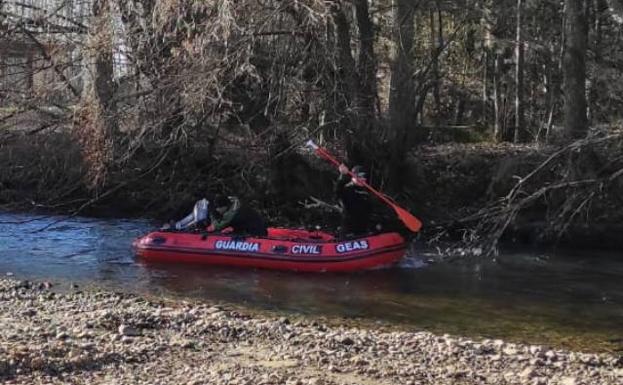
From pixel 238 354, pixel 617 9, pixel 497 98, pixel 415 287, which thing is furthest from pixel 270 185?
pixel 238 354

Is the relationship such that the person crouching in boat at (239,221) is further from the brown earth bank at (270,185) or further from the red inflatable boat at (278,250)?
the brown earth bank at (270,185)

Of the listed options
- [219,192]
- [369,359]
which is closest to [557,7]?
[219,192]

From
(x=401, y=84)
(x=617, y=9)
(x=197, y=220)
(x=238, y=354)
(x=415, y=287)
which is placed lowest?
(x=415, y=287)

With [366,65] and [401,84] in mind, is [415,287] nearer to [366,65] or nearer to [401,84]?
[366,65]

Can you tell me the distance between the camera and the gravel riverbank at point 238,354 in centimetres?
666

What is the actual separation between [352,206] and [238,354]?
24.6 feet

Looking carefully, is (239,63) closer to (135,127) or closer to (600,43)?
(135,127)

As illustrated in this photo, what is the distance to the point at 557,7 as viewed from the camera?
2272 cm

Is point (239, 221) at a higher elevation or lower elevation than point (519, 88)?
lower

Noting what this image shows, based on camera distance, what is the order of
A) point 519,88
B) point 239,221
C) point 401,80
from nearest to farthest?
point 239,221 → point 401,80 → point 519,88

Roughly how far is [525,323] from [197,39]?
6447mm

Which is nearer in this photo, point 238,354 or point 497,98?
point 238,354

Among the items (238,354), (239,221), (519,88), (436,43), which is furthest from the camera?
(519,88)

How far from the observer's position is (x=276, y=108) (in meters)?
15.2
